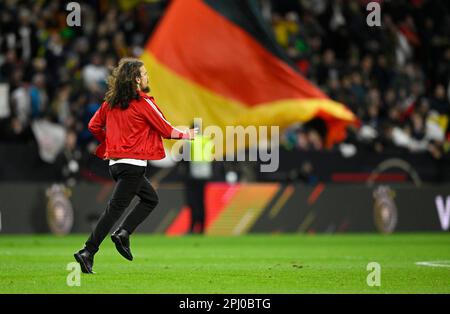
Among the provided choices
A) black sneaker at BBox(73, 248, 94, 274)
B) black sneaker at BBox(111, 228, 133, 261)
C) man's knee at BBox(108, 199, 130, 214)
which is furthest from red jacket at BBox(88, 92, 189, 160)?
black sneaker at BBox(73, 248, 94, 274)

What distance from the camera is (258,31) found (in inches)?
938

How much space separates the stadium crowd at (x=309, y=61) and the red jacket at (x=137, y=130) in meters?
10.7

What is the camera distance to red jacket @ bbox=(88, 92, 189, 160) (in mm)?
12047

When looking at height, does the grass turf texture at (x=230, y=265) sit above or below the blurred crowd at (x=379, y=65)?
below

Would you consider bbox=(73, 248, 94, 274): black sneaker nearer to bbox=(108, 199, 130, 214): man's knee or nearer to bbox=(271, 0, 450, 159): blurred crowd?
bbox=(108, 199, 130, 214): man's knee

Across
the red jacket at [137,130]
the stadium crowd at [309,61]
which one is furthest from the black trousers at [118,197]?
the stadium crowd at [309,61]

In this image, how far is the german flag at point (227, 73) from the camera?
23.3 metres

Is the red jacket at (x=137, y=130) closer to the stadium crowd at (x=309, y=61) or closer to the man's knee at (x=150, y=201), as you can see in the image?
the man's knee at (x=150, y=201)

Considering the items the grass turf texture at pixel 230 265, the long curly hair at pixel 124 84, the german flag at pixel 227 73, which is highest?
the german flag at pixel 227 73

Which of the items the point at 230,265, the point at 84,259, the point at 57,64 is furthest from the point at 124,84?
the point at 57,64

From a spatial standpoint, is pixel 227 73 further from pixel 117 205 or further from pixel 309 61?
pixel 117 205

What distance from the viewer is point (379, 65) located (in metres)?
30.3
